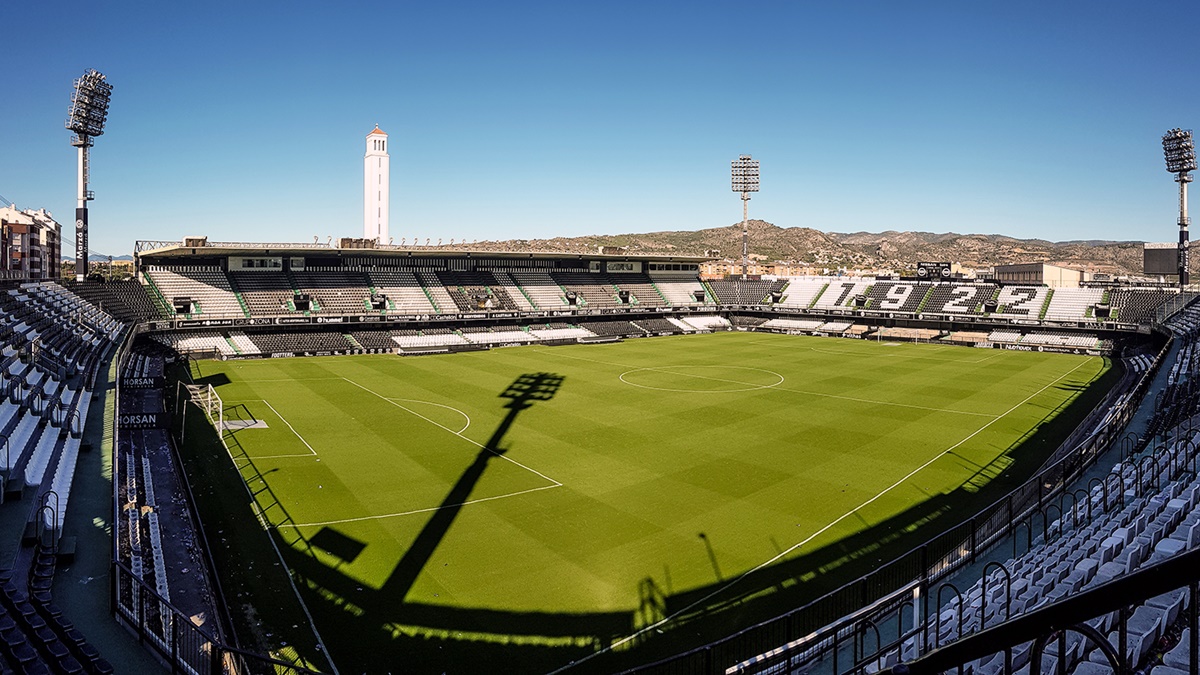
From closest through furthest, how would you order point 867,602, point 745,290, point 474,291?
point 867,602 < point 474,291 < point 745,290

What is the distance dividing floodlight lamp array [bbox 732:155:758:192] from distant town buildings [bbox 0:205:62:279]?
77505mm

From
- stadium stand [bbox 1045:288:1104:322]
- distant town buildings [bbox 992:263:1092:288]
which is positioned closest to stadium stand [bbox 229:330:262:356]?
stadium stand [bbox 1045:288:1104:322]

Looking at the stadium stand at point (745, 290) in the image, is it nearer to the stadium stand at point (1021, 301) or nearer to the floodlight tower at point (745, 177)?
the floodlight tower at point (745, 177)

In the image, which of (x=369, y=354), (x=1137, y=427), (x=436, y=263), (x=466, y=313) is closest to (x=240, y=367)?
(x=369, y=354)

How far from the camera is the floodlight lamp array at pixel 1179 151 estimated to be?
168 feet

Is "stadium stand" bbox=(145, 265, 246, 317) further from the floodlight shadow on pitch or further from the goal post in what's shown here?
the floodlight shadow on pitch

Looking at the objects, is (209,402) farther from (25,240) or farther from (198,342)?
(25,240)

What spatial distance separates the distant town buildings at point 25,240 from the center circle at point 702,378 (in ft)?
248

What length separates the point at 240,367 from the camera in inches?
1689

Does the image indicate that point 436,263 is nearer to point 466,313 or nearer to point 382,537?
point 466,313

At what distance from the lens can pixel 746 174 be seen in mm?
78938

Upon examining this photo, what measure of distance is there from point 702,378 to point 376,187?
138ft

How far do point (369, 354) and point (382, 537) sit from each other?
3655 cm

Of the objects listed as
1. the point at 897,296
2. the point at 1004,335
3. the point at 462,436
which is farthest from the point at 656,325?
the point at 462,436
